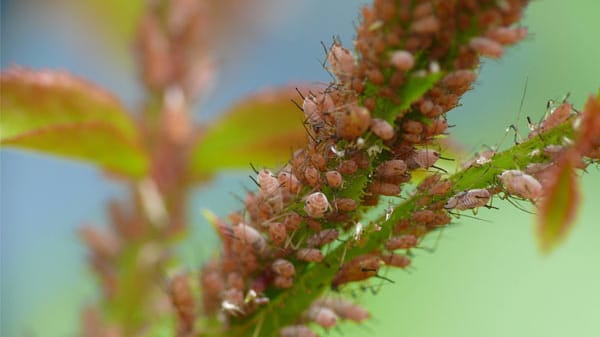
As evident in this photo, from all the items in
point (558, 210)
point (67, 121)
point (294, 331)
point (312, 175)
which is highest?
point (67, 121)

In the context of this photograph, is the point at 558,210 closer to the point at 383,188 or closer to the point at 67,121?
the point at 383,188

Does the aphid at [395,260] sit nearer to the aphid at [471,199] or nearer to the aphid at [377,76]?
the aphid at [471,199]

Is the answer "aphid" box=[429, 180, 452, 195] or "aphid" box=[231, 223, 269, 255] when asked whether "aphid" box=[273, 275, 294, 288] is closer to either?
"aphid" box=[231, 223, 269, 255]

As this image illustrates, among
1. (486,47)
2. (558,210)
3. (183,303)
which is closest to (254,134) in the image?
(183,303)

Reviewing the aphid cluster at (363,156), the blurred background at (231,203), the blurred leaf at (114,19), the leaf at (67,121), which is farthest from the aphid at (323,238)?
the blurred leaf at (114,19)

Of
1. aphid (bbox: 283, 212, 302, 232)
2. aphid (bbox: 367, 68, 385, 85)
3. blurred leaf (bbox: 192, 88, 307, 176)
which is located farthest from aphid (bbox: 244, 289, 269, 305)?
blurred leaf (bbox: 192, 88, 307, 176)

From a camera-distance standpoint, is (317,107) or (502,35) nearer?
(502,35)
